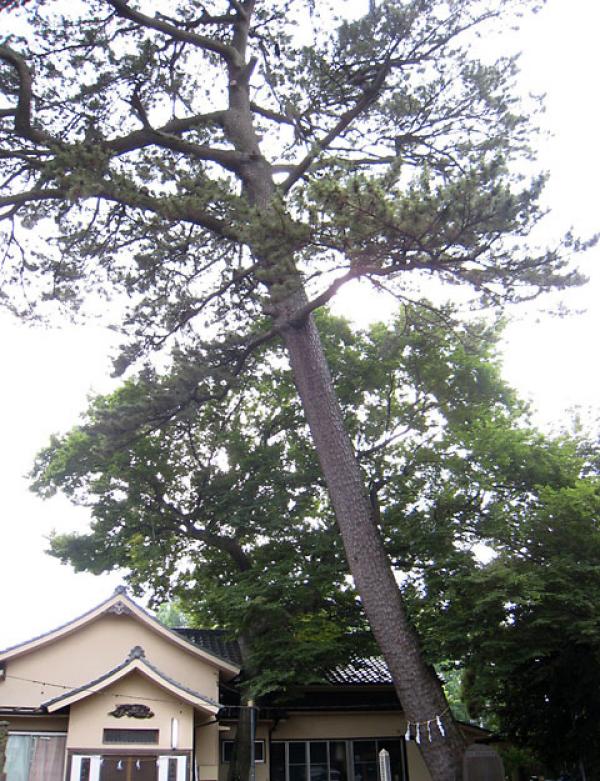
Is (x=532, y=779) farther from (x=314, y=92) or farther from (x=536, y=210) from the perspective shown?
(x=314, y=92)

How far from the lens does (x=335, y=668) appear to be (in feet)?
46.1

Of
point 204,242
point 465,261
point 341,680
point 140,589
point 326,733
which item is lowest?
point 326,733

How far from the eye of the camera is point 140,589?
15.0m

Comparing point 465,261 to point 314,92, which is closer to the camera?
point 465,261

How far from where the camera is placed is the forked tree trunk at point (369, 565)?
8.77 metres

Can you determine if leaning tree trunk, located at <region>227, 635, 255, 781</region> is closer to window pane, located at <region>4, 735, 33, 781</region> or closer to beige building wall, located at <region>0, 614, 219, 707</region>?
beige building wall, located at <region>0, 614, 219, 707</region>

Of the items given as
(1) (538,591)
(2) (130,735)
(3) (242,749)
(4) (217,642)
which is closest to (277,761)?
(3) (242,749)

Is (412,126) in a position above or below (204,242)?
above

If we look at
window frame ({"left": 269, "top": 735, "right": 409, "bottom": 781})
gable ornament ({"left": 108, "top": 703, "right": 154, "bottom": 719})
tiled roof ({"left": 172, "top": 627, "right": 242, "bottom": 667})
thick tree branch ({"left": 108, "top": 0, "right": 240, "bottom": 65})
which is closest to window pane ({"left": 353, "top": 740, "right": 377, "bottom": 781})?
window frame ({"left": 269, "top": 735, "right": 409, "bottom": 781})

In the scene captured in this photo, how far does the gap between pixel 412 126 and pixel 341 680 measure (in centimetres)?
1064

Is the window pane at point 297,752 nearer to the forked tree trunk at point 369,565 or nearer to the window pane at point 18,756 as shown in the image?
the window pane at point 18,756

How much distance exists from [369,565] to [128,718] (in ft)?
15.5

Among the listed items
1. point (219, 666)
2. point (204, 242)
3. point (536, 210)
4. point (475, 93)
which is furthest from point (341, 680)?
point (475, 93)

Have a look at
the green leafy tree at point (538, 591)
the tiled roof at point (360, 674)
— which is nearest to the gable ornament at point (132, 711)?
the tiled roof at point (360, 674)
